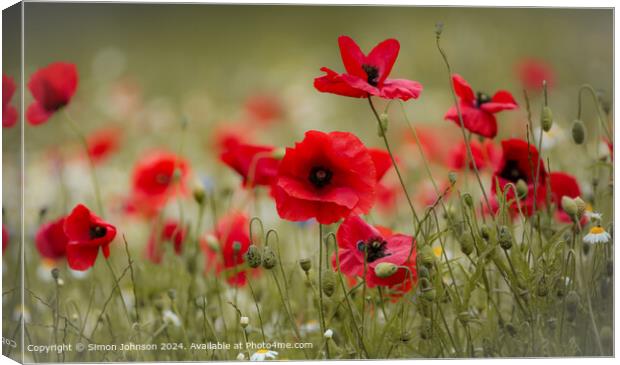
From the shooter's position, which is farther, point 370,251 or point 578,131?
point 578,131

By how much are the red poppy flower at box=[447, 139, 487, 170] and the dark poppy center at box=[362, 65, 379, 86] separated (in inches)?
15.6

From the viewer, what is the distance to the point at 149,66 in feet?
10.8

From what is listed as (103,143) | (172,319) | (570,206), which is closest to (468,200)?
(570,206)

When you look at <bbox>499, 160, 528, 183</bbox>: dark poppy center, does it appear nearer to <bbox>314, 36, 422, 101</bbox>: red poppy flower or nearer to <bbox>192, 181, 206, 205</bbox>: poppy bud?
<bbox>314, 36, 422, 101</bbox>: red poppy flower

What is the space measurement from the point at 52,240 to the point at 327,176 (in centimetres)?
71

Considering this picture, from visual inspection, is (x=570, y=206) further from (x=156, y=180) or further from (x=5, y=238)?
(x=5, y=238)

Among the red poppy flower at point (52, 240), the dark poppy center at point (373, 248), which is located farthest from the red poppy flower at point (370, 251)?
the red poppy flower at point (52, 240)

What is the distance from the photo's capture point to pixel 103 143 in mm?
3447

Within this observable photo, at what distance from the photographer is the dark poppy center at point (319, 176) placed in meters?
2.98

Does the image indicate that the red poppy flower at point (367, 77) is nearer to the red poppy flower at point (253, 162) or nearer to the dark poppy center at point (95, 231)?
the red poppy flower at point (253, 162)

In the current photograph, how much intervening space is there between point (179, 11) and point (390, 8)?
1.60ft

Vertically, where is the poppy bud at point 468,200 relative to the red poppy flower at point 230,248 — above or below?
above

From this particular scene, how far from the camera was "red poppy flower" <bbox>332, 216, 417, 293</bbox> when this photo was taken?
2998 mm

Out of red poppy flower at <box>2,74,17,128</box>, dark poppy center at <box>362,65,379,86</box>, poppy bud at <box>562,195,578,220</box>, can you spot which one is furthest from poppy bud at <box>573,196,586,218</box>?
red poppy flower at <box>2,74,17,128</box>
